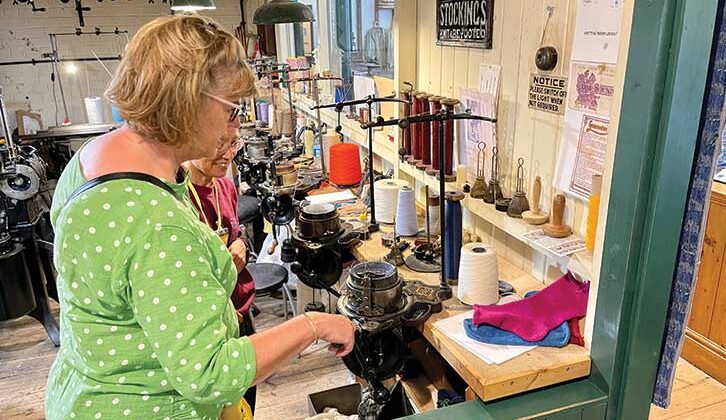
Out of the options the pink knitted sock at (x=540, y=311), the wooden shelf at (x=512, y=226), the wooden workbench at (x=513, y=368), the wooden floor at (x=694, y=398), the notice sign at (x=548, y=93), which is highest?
the notice sign at (x=548, y=93)

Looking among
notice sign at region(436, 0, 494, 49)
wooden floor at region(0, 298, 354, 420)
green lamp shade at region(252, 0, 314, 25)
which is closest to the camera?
notice sign at region(436, 0, 494, 49)

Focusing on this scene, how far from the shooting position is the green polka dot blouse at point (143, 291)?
3.01ft

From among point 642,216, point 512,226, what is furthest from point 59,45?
point 642,216

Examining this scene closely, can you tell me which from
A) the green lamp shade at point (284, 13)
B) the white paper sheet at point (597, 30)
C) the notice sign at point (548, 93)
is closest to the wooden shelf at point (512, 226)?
the notice sign at point (548, 93)

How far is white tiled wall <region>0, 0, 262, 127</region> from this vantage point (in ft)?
22.2

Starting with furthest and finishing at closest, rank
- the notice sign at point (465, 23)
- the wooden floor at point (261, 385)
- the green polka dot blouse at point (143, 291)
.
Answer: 1. the wooden floor at point (261, 385)
2. the notice sign at point (465, 23)
3. the green polka dot blouse at point (143, 291)

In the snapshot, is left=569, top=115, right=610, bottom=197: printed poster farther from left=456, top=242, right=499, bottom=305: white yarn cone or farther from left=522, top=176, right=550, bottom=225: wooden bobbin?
left=456, top=242, right=499, bottom=305: white yarn cone

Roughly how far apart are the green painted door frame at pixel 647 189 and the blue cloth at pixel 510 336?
0.27ft

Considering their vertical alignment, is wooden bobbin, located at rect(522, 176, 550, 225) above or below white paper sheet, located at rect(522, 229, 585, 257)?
above

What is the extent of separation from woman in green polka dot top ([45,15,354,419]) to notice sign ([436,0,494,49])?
1212mm

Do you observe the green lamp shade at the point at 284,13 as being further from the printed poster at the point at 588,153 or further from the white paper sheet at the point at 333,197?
the printed poster at the point at 588,153

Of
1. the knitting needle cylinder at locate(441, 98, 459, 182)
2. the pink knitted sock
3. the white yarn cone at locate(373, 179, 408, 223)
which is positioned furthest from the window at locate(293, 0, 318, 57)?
the pink knitted sock

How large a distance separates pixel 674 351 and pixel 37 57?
7578 mm

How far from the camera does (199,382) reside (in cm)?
94
